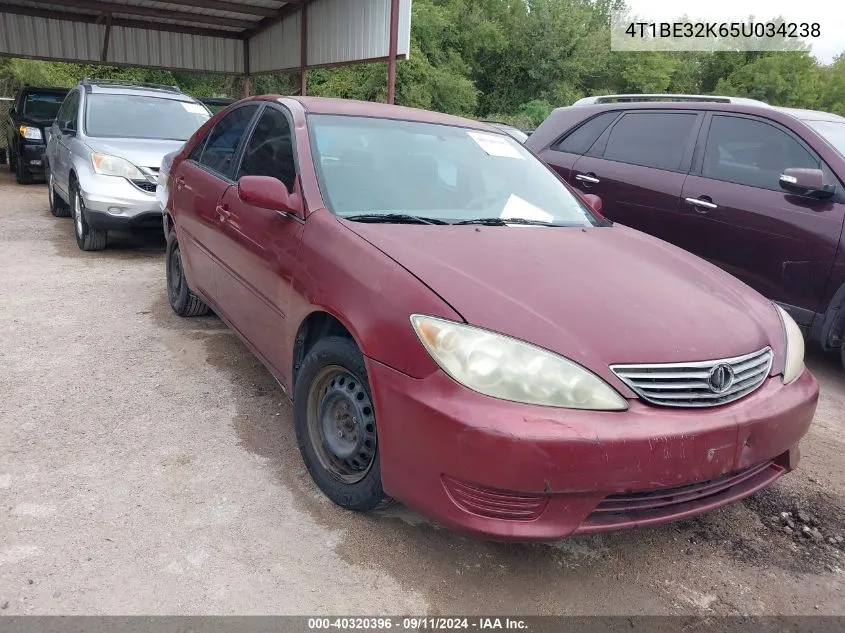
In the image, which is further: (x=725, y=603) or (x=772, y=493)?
(x=772, y=493)

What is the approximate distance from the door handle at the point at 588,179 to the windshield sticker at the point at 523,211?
2.38m

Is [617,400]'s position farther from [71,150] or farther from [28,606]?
[71,150]

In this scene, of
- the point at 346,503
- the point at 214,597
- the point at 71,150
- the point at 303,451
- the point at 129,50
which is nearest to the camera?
the point at 214,597

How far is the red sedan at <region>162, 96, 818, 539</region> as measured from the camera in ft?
6.64

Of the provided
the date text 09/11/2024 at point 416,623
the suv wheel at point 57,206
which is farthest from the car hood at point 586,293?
the suv wheel at point 57,206

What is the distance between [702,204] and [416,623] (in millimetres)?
3744

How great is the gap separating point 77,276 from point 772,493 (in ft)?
18.0

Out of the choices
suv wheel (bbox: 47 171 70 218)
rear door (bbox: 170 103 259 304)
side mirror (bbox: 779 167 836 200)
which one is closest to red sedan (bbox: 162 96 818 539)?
rear door (bbox: 170 103 259 304)

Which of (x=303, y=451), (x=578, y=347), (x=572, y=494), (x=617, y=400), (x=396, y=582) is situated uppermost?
(x=578, y=347)

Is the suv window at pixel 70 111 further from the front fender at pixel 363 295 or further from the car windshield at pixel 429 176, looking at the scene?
the front fender at pixel 363 295

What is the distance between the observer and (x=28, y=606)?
2.07 meters

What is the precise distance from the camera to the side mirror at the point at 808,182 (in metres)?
4.13

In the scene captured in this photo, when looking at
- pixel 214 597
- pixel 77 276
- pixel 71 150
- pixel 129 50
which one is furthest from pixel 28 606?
pixel 129 50

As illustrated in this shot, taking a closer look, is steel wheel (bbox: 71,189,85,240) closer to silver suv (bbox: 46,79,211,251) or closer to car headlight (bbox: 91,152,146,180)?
silver suv (bbox: 46,79,211,251)
